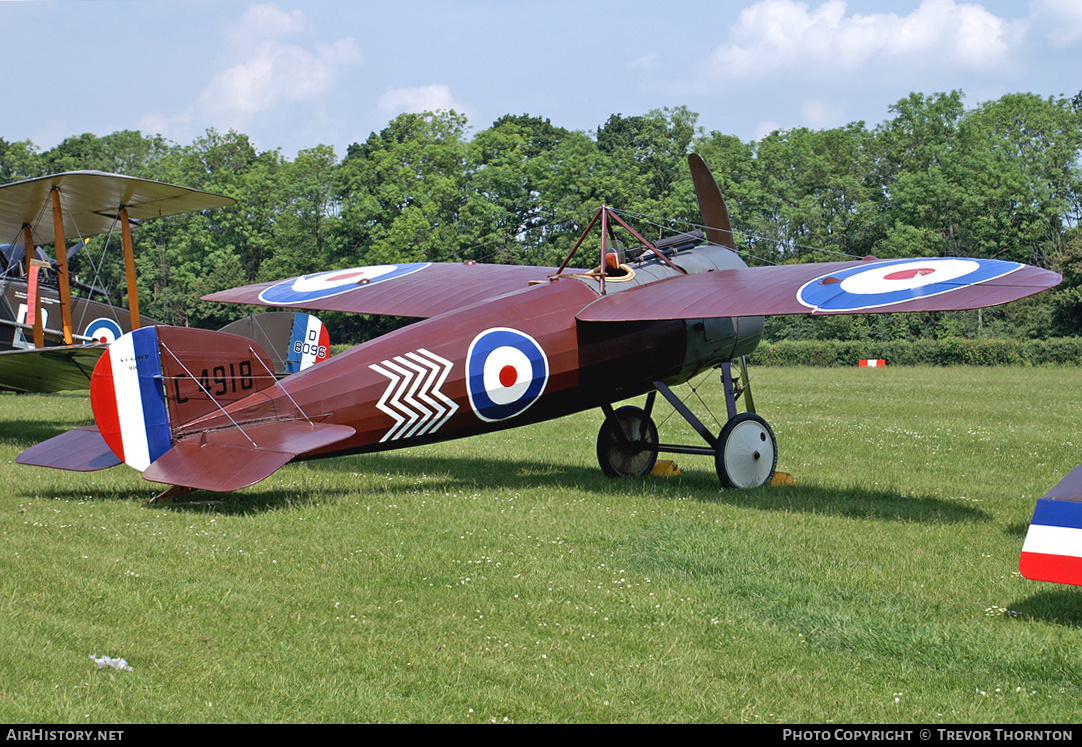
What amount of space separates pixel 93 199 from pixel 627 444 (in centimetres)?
879

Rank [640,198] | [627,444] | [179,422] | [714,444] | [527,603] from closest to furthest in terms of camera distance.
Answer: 1. [527,603]
2. [179,422]
3. [714,444]
4. [627,444]
5. [640,198]

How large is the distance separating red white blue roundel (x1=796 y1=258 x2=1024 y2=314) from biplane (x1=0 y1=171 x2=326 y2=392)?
814cm

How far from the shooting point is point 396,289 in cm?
1180

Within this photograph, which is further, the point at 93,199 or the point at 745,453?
the point at 93,199

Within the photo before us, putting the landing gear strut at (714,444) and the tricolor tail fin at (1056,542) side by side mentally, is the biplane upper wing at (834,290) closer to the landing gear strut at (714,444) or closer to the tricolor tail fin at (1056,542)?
the landing gear strut at (714,444)

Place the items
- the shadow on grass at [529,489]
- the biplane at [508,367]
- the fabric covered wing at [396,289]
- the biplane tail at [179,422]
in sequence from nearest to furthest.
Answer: the biplane tail at [179,422]
the biplane at [508,367]
the shadow on grass at [529,489]
the fabric covered wing at [396,289]

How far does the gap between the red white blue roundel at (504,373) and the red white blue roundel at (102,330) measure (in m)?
12.9

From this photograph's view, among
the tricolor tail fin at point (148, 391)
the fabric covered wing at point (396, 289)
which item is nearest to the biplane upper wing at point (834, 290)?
the fabric covered wing at point (396, 289)

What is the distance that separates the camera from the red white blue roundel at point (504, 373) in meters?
8.75

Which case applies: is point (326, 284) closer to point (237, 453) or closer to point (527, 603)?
point (237, 453)

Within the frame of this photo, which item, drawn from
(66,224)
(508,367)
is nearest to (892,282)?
(508,367)

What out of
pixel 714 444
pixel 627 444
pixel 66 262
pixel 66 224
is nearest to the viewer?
pixel 714 444

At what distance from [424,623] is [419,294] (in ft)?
22.9

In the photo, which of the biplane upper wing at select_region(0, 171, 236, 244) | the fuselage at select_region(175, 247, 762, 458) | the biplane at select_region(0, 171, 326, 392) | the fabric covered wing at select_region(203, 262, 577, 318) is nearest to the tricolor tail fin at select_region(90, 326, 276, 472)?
the fuselage at select_region(175, 247, 762, 458)
